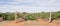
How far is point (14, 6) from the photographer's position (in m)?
3.78

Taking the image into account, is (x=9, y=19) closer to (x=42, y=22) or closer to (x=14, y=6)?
(x=14, y=6)

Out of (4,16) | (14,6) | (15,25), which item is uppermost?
(14,6)

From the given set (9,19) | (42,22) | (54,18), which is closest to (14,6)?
(9,19)

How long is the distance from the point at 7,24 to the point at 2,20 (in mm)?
186

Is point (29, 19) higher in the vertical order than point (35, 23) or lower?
higher

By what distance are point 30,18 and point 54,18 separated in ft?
2.25

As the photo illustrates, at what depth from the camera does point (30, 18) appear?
3.71m

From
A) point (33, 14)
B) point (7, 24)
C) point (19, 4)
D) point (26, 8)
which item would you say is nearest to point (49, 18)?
point (33, 14)

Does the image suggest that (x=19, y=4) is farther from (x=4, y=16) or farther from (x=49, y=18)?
(x=49, y=18)

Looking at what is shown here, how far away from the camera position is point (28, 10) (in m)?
3.82

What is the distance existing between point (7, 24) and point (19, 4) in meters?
0.67

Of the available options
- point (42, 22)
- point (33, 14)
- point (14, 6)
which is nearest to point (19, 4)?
point (14, 6)

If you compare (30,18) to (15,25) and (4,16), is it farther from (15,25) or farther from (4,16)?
(4,16)

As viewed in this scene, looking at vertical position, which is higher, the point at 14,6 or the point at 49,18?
the point at 14,6
